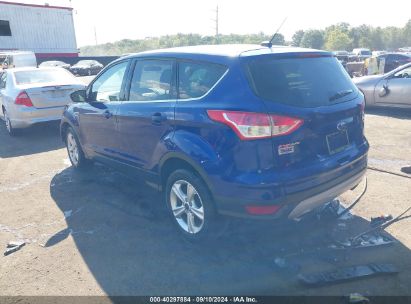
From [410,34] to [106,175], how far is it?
374ft

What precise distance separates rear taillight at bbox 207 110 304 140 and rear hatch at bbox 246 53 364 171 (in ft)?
0.11

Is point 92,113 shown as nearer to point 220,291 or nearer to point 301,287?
point 220,291

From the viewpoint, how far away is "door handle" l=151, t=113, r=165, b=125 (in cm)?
362

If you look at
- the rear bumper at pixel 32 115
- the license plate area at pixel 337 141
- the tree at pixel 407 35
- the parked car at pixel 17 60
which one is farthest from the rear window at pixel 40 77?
the tree at pixel 407 35

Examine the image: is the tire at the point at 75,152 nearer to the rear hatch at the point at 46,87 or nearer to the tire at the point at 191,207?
the rear hatch at the point at 46,87

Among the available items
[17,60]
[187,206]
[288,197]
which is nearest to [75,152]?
[187,206]

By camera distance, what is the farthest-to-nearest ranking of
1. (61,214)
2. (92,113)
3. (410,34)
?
(410,34) → (92,113) → (61,214)

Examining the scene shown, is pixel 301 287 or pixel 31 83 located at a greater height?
pixel 31 83

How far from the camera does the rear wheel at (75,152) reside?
579 cm

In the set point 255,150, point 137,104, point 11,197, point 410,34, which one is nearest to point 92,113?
point 137,104

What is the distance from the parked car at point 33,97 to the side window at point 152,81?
15.1 feet

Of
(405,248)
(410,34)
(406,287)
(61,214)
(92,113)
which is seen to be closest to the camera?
(406,287)

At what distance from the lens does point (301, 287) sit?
2.95 meters

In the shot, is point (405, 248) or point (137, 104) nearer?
point (405, 248)
